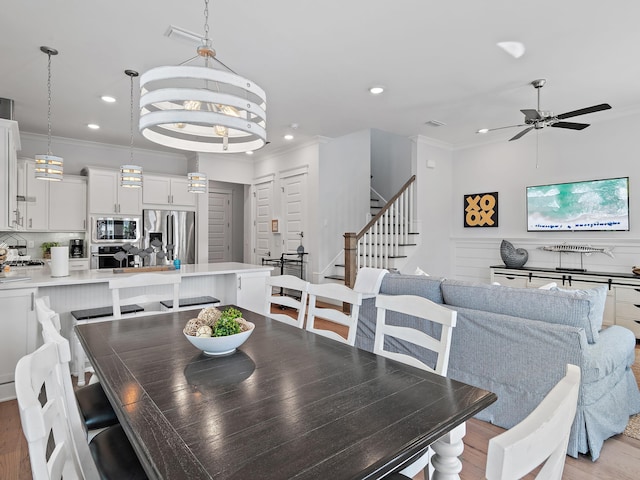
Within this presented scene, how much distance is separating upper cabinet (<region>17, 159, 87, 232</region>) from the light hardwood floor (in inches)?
155

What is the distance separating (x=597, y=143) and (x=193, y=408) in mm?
6091

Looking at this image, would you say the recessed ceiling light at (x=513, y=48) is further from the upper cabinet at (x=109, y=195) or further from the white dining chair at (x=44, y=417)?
the upper cabinet at (x=109, y=195)

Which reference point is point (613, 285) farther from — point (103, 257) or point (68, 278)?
point (103, 257)

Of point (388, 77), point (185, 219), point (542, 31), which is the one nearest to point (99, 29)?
point (388, 77)

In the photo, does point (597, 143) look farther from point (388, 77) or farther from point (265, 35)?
point (265, 35)

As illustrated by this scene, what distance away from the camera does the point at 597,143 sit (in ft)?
16.9

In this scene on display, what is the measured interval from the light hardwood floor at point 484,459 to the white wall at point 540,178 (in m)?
3.67

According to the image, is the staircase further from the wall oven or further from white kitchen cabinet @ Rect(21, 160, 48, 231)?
white kitchen cabinet @ Rect(21, 160, 48, 231)

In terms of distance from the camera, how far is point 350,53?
3289 mm

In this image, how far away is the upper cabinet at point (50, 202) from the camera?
5.35 meters

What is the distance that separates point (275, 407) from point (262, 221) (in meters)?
6.45

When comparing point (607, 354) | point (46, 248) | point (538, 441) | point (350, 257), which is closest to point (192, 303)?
point (350, 257)

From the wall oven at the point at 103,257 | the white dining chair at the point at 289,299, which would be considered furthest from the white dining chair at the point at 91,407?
the wall oven at the point at 103,257

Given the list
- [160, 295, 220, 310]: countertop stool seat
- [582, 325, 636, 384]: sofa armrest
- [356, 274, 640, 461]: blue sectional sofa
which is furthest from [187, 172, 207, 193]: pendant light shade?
[582, 325, 636, 384]: sofa armrest
